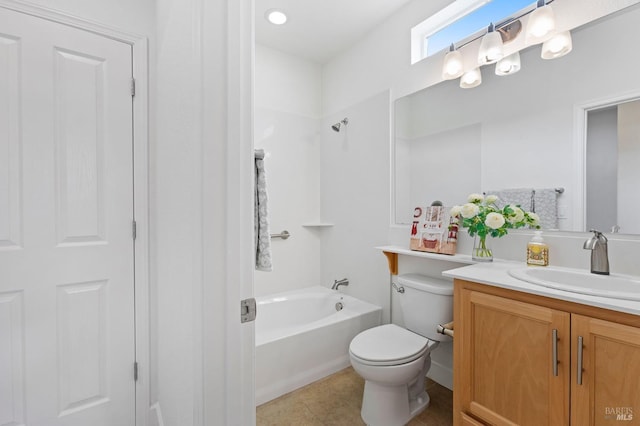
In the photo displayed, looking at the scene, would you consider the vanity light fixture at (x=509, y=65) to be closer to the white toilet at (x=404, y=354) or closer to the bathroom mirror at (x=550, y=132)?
the bathroom mirror at (x=550, y=132)

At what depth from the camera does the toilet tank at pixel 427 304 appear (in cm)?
164

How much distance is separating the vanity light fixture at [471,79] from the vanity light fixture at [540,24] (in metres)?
0.29

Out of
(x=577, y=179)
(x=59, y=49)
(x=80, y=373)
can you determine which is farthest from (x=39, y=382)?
(x=577, y=179)

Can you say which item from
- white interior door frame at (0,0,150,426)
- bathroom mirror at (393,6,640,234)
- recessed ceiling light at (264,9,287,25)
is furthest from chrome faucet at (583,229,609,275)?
recessed ceiling light at (264,9,287,25)

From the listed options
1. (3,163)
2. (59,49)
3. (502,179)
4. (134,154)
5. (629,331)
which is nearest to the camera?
(629,331)

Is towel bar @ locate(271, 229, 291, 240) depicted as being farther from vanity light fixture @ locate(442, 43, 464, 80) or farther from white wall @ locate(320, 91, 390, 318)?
vanity light fixture @ locate(442, 43, 464, 80)

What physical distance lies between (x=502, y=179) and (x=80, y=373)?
7.88 ft

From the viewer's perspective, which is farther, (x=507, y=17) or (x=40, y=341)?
(x=507, y=17)

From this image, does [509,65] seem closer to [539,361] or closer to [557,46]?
[557,46]

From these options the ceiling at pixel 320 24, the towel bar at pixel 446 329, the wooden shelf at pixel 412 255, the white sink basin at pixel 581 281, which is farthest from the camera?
the ceiling at pixel 320 24

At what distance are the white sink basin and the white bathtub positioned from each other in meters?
1.25

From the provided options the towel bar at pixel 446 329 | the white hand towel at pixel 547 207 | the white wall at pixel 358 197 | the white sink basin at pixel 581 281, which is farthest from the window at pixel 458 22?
the towel bar at pixel 446 329

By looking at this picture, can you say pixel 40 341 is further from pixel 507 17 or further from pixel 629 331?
pixel 507 17

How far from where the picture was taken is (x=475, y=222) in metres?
1.56
